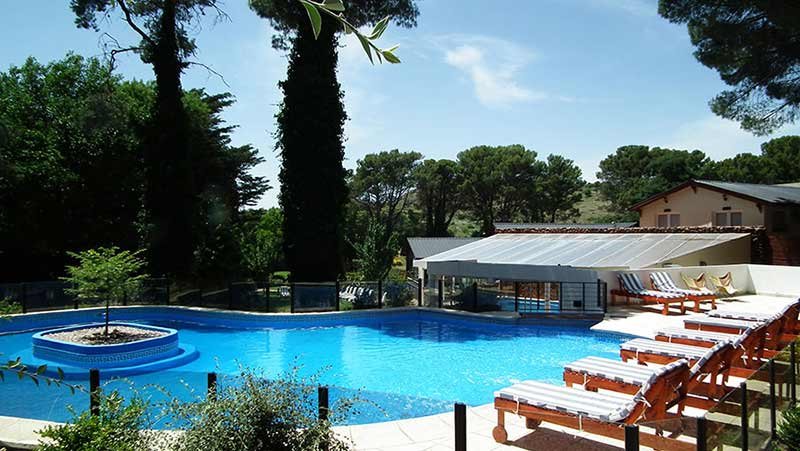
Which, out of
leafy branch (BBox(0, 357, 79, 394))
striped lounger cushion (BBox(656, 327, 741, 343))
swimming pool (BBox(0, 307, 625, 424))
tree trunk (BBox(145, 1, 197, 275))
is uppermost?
tree trunk (BBox(145, 1, 197, 275))

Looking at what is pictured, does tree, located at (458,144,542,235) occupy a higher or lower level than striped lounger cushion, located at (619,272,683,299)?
higher

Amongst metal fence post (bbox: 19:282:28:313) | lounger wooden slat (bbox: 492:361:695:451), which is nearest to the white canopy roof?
lounger wooden slat (bbox: 492:361:695:451)

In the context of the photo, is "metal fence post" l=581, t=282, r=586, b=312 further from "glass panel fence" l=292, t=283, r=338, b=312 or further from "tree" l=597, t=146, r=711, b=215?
"tree" l=597, t=146, r=711, b=215

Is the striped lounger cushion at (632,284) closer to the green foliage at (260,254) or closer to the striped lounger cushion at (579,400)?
the striped lounger cushion at (579,400)

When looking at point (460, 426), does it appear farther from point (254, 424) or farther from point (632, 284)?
point (632, 284)

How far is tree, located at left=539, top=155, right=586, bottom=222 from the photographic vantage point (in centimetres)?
5638

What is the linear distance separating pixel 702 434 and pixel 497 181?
5229 centimetres

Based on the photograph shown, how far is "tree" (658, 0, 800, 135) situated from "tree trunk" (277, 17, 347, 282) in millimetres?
16051

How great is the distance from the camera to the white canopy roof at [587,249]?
19172 mm

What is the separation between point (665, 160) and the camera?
59781 millimetres

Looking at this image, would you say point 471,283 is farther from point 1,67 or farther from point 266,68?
point 1,67

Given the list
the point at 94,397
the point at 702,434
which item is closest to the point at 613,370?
the point at 702,434

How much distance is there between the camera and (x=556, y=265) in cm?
1769

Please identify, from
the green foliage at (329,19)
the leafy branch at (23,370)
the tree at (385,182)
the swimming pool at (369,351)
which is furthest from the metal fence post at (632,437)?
the tree at (385,182)
